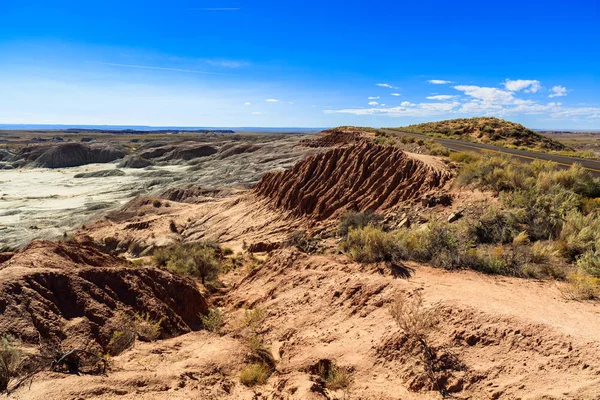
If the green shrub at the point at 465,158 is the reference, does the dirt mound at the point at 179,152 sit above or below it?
below

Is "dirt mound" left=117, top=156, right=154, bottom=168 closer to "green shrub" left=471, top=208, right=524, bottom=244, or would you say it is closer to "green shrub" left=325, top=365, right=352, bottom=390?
"green shrub" left=471, top=208, right=524, bottom=244

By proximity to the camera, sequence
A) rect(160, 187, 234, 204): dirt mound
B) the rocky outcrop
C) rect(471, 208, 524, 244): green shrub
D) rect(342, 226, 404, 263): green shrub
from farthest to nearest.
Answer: the rocky outcrop < rect(160, 187, 234, 204): dirt mound < rect(471, 208, 524, 244): green shrub < rect(342, 226, 404, 263): green shrub

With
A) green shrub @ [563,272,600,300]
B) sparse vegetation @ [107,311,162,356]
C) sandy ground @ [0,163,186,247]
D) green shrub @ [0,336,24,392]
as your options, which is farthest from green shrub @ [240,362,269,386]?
sandy ground @ [0,163,186,247]

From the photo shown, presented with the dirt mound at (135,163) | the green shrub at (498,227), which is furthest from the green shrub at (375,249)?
the dirt mound at (135,163)

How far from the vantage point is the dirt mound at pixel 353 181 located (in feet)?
56.5

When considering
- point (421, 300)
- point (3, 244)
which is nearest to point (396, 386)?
point (421, 300)

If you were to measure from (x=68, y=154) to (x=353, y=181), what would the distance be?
85.8 metres

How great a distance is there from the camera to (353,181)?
2072 cm

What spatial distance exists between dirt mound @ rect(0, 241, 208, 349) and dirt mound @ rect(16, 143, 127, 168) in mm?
86027

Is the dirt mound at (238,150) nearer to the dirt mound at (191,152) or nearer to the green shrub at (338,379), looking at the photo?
the dirt mound at (191,152)

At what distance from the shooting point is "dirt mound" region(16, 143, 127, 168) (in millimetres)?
80875

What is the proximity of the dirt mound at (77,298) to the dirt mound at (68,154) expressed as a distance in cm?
8603

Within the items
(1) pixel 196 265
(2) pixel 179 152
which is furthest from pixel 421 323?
(2) pixel 179 152

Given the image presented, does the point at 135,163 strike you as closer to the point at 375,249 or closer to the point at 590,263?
the point at 375,249
